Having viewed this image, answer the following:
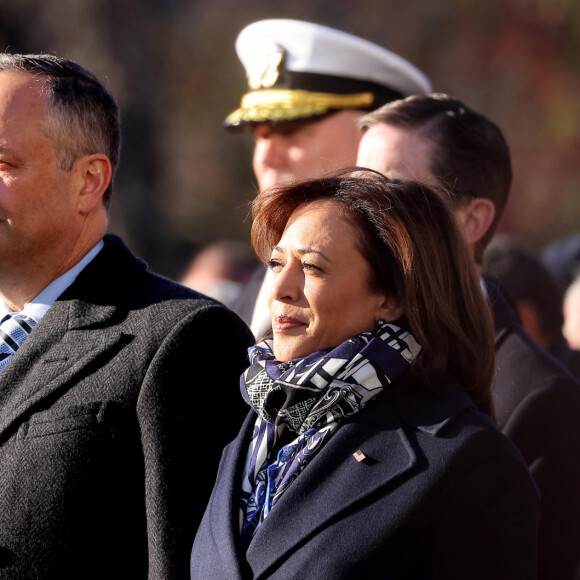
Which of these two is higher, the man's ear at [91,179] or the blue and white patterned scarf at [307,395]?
the man's ear at [91,179]

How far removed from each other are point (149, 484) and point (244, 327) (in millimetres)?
543

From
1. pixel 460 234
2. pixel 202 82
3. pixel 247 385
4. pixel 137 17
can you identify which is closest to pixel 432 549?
pixel 247 385

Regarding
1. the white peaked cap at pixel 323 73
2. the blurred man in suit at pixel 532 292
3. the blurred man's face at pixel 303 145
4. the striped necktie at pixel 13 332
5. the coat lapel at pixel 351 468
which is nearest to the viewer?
the coat lapel at pixel 351 468

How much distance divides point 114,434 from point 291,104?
2075 mm

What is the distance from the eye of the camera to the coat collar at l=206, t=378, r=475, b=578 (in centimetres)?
242

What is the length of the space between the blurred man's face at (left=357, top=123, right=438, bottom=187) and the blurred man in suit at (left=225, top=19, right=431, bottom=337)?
820 millimetres

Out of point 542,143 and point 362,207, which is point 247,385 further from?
point 542,143

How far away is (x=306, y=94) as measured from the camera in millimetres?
4562

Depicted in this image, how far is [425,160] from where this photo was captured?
11.2ft

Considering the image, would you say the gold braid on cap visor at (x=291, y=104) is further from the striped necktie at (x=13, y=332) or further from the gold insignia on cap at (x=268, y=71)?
the striped necktie at (x=13, y=332)

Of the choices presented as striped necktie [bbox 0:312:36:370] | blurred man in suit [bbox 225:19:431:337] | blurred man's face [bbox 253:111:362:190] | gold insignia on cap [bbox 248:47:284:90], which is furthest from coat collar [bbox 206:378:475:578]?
gold insignia on cap [bbox 248:47:284:90]

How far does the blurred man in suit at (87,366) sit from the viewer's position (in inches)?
110

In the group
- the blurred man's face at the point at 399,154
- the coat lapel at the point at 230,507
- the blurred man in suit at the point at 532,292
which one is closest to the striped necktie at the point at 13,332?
the coat lapel at the point at 230,507

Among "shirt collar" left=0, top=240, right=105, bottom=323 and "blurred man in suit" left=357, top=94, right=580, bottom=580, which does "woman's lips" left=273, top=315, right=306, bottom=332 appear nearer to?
"blurred man in suit" left=357, top=94, right=580, bottom=580
